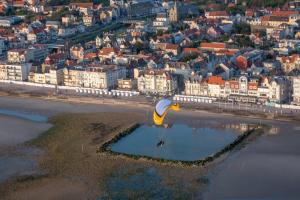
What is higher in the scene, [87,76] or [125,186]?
[87,76]

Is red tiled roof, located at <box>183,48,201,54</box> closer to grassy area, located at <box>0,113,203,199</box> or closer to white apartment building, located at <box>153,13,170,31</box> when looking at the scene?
white apartment building, located at <box>153,13,170,31</box>

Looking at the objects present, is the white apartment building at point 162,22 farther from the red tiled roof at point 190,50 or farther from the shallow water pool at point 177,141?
the shallow water pool at point 177,141

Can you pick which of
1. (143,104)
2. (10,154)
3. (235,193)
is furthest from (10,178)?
(143,104)

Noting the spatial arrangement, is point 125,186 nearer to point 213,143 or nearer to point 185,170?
point 185,170

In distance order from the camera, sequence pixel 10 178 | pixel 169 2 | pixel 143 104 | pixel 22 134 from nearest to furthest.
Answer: pixel 10 178
pixel 22 134
pixel 143 104
pixel 169 2

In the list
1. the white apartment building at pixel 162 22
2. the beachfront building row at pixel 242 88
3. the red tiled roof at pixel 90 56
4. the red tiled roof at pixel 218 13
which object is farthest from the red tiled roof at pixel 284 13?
the beachfront building row at pixel 242 88

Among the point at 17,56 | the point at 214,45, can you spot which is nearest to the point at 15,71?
the point at 17,56
